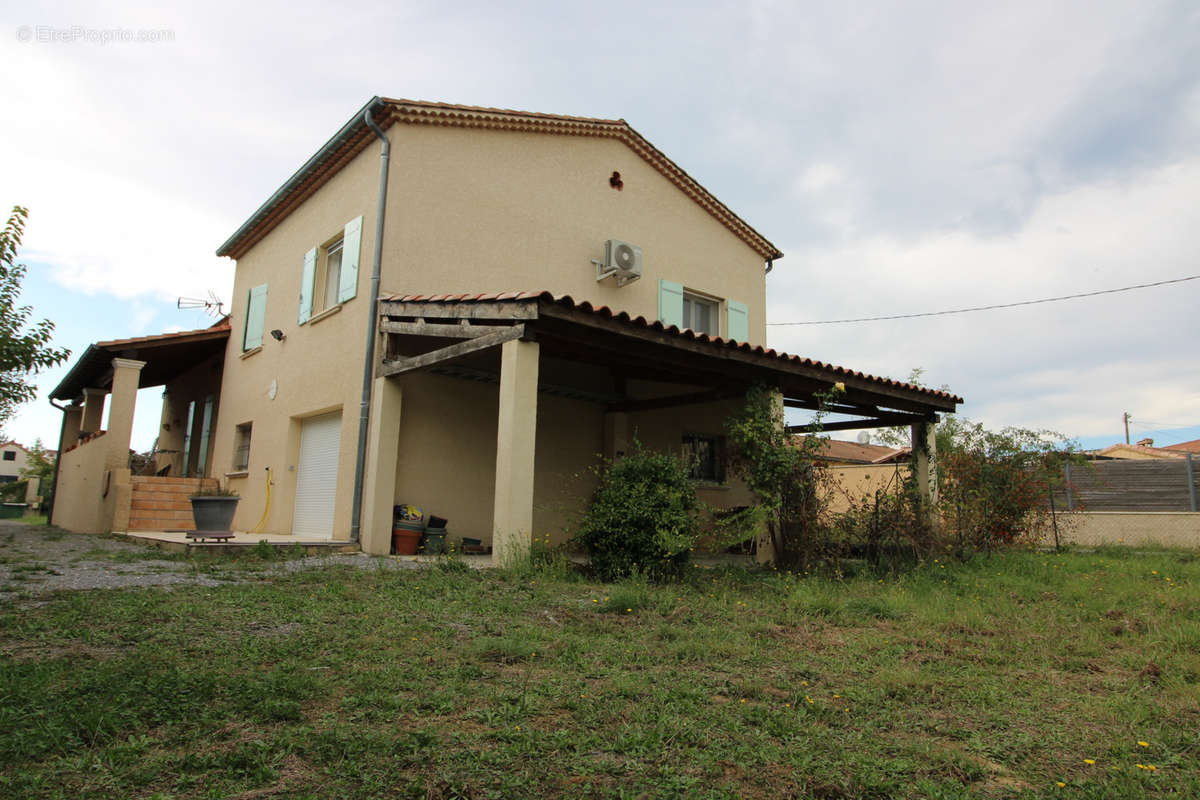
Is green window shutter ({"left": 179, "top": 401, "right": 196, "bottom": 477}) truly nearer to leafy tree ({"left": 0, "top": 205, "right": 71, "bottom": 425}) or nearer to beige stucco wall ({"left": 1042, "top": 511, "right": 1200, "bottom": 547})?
leafy tree ({"left": 0, "top": 205, "right": 71, "bottom": 425})

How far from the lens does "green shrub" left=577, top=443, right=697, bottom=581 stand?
6.49m

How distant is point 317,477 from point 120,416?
3.94 metres

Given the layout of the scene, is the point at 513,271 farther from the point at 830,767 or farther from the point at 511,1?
the point at 830,767

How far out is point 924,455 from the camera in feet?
34.3

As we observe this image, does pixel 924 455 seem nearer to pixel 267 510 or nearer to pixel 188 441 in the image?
pixel 267 510

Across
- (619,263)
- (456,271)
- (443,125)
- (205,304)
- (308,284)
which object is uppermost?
(443,125)

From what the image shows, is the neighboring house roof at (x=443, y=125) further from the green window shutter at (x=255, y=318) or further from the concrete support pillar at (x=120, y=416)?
the concrete support pillar at (x=120, y=416)

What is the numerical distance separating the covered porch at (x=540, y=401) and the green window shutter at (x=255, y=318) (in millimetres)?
4557

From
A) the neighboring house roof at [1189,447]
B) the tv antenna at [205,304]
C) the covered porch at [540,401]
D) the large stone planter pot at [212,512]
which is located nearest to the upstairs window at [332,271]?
the covered porch at [540,401]

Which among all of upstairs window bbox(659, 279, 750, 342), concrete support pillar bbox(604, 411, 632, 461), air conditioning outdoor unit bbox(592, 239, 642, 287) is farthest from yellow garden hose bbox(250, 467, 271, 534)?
upstairs window bbox(659, 279, 750, 342)

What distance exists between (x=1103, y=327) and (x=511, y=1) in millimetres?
14344

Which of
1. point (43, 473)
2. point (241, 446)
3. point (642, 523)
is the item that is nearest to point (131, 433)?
point (241, 446)

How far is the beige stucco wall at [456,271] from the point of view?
932cm

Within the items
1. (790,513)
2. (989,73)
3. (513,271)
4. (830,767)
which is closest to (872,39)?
(989,73)
